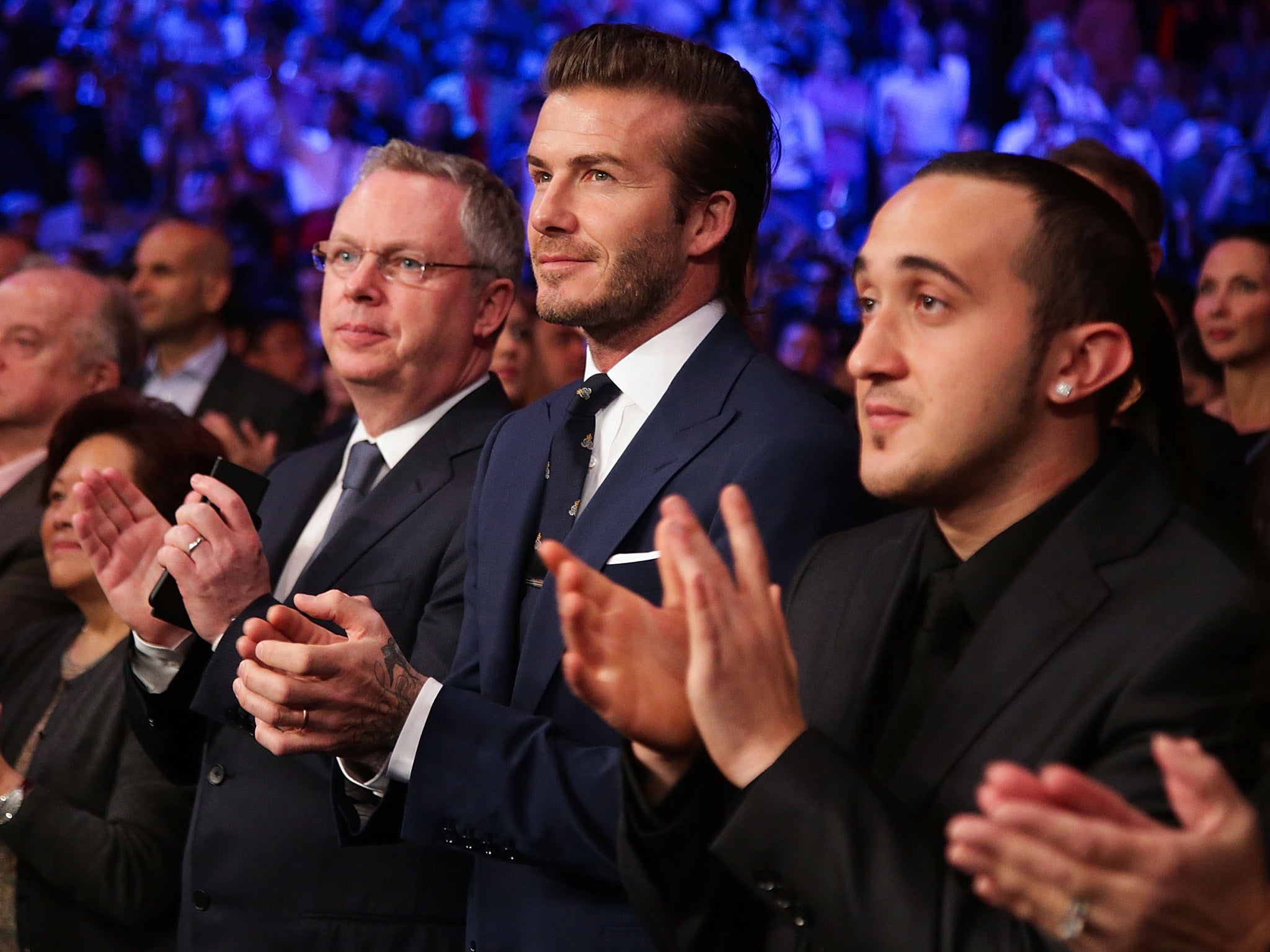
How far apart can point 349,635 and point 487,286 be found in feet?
3.53

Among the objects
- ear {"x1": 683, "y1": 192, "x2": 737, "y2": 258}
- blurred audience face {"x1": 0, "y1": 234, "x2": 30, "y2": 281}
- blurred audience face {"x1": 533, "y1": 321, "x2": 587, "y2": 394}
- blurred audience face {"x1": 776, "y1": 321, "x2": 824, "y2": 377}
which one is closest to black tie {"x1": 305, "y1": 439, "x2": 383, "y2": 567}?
ear {"x1": 683, "y1": 192, "x2": 737, "y2": 258}

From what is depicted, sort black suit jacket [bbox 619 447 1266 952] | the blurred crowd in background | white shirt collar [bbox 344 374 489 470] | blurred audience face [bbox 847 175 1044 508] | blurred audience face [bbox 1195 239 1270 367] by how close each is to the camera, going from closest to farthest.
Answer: black suit jacket [bbox 619 447 1266 952], blurred audience face [bbox 847 175 1044 508], white shirt collar [bbox 344 374 489 470], blurred audience face [bbox 1195 239 1270 367], the blurred crowd in background

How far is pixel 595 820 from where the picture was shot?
1.77m

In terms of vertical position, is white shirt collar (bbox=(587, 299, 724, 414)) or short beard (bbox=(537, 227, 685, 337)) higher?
short beard (bbox=(537, 227, 685, 337))

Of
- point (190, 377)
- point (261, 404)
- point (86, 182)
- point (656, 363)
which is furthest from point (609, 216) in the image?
point (86, 182)

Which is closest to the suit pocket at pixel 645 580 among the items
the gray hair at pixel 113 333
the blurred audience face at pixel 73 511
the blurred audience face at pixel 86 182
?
the blurred audience face at pixel 73 511

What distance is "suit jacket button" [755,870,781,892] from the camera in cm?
138

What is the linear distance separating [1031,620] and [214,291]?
4.82 m

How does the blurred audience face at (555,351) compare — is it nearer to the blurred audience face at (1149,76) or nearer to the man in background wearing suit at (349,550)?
the man in background wearing suit at (349,550)

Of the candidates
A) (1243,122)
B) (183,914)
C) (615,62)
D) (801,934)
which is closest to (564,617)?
(801,934)

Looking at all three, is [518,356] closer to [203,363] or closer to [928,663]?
[203,363]

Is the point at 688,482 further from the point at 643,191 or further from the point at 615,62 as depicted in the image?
the point at 615,62

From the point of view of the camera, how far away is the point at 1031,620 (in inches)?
57.7

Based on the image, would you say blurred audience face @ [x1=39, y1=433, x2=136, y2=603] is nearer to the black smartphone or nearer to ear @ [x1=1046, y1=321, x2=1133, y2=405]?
the black smartphone
